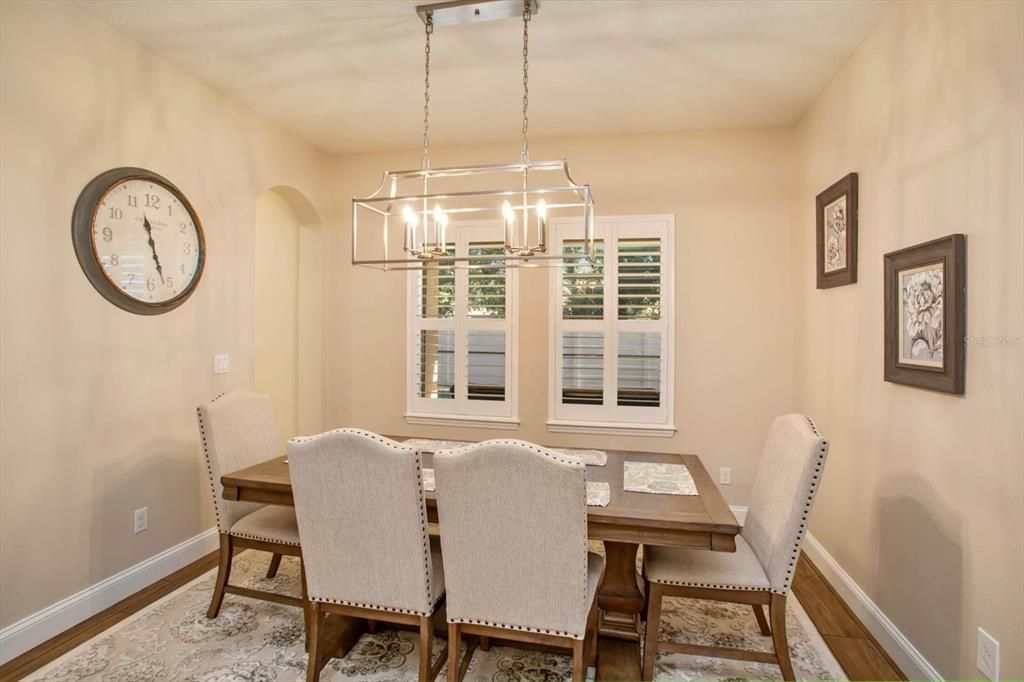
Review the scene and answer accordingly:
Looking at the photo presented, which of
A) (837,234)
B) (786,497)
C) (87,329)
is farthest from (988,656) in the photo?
(87,329)

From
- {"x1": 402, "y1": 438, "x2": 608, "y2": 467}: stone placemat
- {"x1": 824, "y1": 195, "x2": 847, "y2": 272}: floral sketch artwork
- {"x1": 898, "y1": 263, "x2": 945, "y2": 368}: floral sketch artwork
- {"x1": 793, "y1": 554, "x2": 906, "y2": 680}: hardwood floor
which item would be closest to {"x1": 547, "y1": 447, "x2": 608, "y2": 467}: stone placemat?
{"x1": 402, "y1": 438, "x2": 608, "y2": 467}: stone placemat

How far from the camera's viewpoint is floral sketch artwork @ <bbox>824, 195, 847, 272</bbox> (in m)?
2.64

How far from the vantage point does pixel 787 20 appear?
7.47 feet

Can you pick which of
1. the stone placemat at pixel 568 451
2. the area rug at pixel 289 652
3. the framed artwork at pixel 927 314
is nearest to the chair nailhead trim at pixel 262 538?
the area rug at pixel 289 652

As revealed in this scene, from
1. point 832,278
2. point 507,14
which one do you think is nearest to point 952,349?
point 832,278

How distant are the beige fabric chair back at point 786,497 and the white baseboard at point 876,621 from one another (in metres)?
0.61

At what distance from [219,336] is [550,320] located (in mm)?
2148

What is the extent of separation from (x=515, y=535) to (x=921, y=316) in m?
1.73

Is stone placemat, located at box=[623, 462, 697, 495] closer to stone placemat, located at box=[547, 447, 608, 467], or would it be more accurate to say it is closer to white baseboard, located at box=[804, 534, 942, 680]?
stone placemat, located at box=[547, 447, 608, 467]

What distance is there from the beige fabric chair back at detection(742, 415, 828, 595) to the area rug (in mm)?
510

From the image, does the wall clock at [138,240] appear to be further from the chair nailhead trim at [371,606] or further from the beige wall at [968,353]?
the beige wall at [968,353]

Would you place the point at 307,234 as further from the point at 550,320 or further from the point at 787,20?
the point at 787,20

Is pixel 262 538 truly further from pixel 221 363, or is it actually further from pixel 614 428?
pixel 614 428

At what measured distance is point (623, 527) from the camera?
1.74 meters
